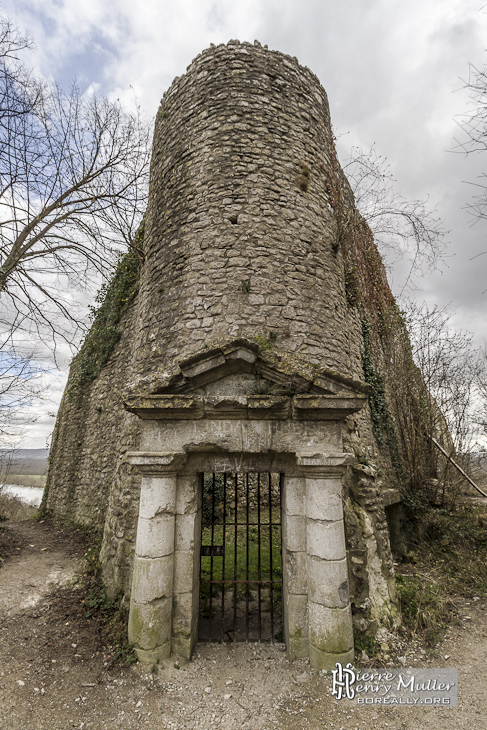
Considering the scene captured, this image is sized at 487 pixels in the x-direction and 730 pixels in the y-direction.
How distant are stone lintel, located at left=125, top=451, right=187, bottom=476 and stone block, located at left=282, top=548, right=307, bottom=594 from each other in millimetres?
1492

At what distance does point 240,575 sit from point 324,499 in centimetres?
266

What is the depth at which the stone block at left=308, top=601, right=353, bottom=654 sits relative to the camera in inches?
129

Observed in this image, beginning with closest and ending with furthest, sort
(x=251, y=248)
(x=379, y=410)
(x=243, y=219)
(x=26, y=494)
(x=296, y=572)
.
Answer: (x=296, y=572), (x=251, y=248), (x=243, y=219), (x=379, y=410), (x=26, y=494)

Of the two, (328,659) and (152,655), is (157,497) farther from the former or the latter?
(328,659)

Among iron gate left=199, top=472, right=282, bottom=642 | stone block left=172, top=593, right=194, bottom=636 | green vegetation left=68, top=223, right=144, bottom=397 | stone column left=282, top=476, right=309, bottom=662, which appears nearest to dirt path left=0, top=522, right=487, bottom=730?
stone column left=282, top=476, right=309, bottom=662

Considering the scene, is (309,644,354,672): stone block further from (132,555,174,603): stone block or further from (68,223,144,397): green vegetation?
(68,223,144,397): green vegetation

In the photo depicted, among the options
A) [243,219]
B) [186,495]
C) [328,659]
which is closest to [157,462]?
[186,495]

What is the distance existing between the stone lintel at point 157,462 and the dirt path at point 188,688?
5.96ft

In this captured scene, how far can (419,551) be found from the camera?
6.82 meters

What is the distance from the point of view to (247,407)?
3553 mm

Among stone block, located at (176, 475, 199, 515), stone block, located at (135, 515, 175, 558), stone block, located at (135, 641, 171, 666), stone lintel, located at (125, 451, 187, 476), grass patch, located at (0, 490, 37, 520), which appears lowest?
grass patch, located at (0, 490, 37, 520)

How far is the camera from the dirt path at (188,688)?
2.83 metres

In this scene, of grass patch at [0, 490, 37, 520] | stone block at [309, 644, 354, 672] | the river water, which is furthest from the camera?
the river water

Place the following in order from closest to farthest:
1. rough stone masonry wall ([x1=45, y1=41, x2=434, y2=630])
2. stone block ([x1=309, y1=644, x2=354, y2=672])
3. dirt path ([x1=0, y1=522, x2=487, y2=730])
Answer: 1. dirt path ([x1=0, y1=522, x2=487, y2=730])
2. stone block ([x1=309, y1=644, x2=354, y2=672])
3. rough stone masonry wall ([x1=45, y1=41, x2=434, y2=630])
